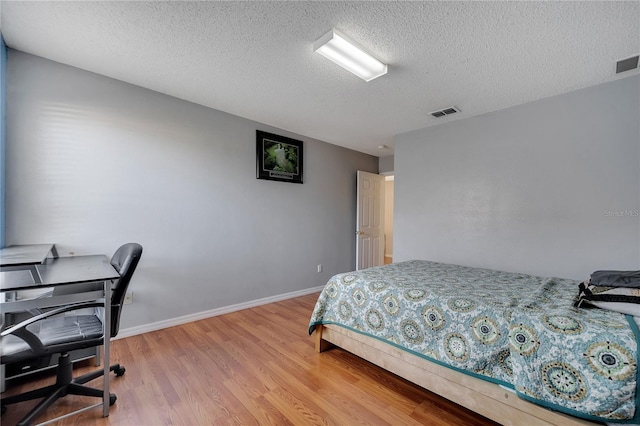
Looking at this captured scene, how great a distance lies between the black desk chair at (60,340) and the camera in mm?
1308

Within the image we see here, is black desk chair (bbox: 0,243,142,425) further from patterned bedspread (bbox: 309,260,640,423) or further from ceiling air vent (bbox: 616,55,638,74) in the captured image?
ceiling air vent (bbox: 616,55,638,74)

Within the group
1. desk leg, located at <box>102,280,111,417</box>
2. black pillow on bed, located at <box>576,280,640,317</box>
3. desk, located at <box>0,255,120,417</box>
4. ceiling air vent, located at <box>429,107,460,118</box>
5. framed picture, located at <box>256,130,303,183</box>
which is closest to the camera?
desk, located at <box>0,255,120,417</box>

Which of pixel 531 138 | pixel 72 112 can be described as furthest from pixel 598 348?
pixel 72 112

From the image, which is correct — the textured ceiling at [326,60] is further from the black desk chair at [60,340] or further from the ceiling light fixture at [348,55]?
the black desk chair at [60,340]

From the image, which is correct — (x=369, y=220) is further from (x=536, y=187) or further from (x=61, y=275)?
(x=61, y=275)

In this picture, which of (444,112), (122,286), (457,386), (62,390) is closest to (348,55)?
(444,112)

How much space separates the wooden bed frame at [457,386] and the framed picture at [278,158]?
2.26 meters

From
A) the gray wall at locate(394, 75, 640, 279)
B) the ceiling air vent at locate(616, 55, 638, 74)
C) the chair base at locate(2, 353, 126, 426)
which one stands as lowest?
the chair base at locate(2, 353, 126, 426)

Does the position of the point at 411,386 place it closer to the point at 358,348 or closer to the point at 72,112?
the point at 358,348

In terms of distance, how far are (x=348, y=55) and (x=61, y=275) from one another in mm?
2369

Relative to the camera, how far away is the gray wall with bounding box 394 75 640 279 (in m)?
2.29

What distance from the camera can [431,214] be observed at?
3.49 m

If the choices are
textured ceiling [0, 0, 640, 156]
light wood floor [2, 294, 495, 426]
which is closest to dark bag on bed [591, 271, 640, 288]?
light wood floor [2, 294, 495, 426]

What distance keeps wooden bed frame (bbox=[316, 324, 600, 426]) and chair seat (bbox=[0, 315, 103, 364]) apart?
5.60 ft
